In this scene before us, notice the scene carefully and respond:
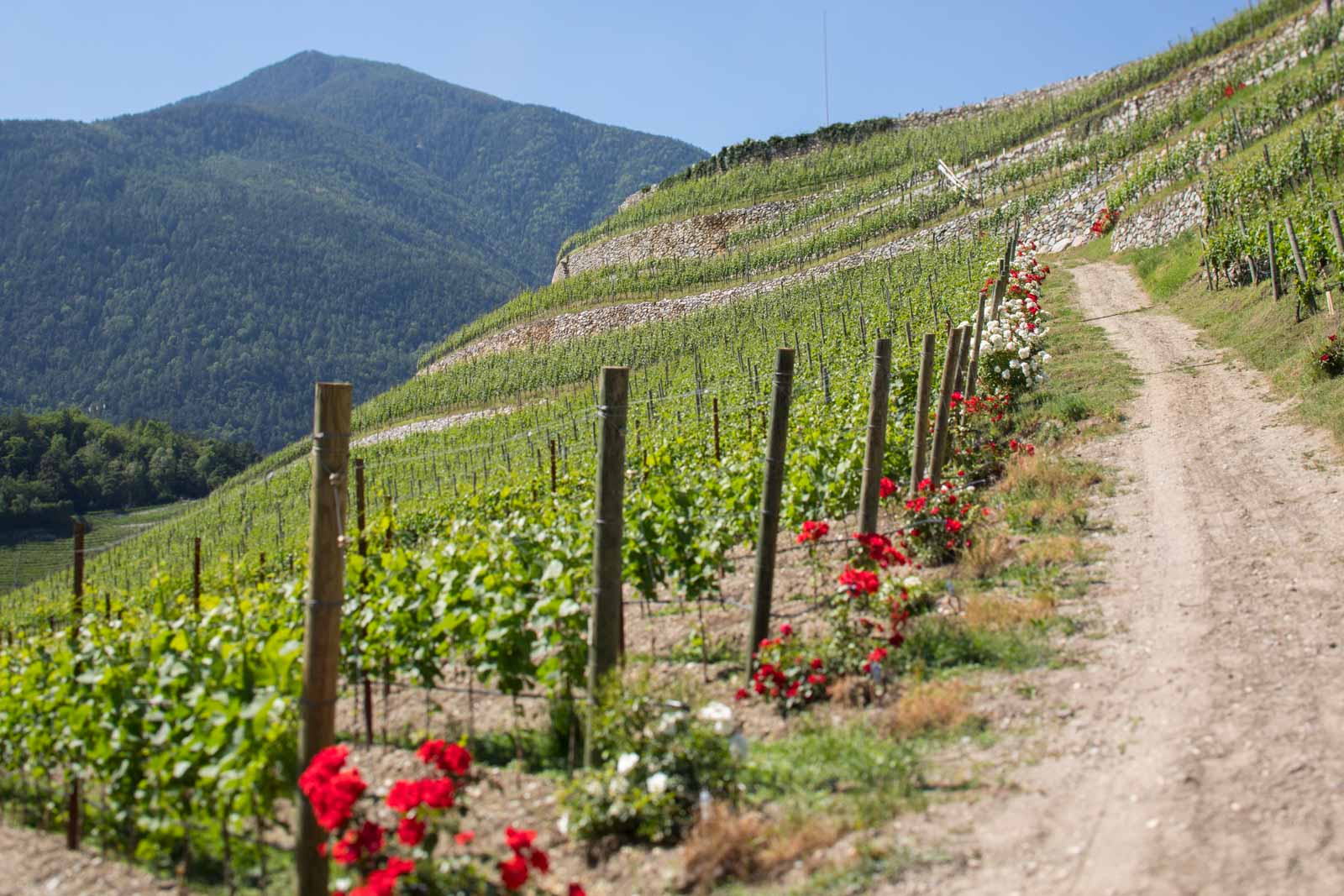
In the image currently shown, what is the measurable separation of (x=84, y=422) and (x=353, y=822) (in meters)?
123

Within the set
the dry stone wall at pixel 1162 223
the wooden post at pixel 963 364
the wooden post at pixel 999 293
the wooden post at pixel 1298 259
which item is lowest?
the wooden post at pixel 963 364

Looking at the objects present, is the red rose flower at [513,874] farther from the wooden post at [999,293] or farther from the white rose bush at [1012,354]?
the wooden post at [999,293]

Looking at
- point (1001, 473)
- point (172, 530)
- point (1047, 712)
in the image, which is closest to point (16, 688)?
point (1047, 712)

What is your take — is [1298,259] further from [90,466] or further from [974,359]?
[90,466]

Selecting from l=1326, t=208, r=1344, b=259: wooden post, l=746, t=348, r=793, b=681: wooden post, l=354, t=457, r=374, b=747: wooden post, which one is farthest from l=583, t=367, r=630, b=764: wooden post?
l=1326, t=208, r=1344, b=259: wooden post

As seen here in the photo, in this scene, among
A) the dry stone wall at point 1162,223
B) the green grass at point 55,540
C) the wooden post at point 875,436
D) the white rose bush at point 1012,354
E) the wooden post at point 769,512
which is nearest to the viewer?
the wooden post at point 769,512

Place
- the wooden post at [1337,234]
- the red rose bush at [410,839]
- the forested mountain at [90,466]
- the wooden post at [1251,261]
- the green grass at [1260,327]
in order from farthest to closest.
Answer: the forested mountain at [90,466], the wooden post at [1251,261], the wooden post at [1337,234], the green grass at [1260,327], the red rose bush at [410,839]

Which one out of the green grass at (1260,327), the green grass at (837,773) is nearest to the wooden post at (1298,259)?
the green grass at (1260,327)

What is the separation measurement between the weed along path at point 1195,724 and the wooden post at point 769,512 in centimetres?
164

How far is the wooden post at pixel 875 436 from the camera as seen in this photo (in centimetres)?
738

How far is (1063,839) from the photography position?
409 centimetres

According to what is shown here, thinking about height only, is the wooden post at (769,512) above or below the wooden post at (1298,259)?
below

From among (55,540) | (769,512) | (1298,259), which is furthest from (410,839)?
(55,540)

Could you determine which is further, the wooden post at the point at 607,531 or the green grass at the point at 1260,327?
the green grass at the point at 1260,327
